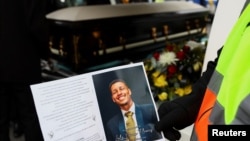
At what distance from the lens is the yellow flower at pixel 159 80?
5.12 ft

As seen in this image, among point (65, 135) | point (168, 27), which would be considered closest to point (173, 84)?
point (65, 135)

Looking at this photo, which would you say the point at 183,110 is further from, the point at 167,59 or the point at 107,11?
the point at 107,11

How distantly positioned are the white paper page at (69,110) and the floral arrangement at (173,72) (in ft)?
2.86

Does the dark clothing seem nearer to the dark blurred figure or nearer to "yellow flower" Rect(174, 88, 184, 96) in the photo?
the dark blurred figure

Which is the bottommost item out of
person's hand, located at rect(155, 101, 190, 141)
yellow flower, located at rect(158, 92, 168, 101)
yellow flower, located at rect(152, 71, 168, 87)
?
yellow flower, located at rect(158, 92, 168, 101)

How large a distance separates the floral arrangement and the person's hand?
2.56 ft

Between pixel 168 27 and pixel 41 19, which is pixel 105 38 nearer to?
pixel 41 19

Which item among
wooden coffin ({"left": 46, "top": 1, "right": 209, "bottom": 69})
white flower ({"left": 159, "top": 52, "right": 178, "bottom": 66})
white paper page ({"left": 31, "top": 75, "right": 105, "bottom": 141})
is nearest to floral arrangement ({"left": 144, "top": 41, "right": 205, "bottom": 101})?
white flower ({"left": 159, "top": 52, "right": 178, "bottom": 66})

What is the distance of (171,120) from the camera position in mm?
741

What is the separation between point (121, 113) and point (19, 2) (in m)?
1.37

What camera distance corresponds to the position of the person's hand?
0.74 metres

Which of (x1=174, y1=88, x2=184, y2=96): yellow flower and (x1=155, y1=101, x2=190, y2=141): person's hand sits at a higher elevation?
(x1=155, y1=101, x2=190, y2=141): person's hand

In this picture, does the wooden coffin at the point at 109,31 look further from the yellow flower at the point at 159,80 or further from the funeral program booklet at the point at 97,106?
the funeral program booklet at the point at 97,106

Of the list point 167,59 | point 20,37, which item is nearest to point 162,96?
point 167,59
